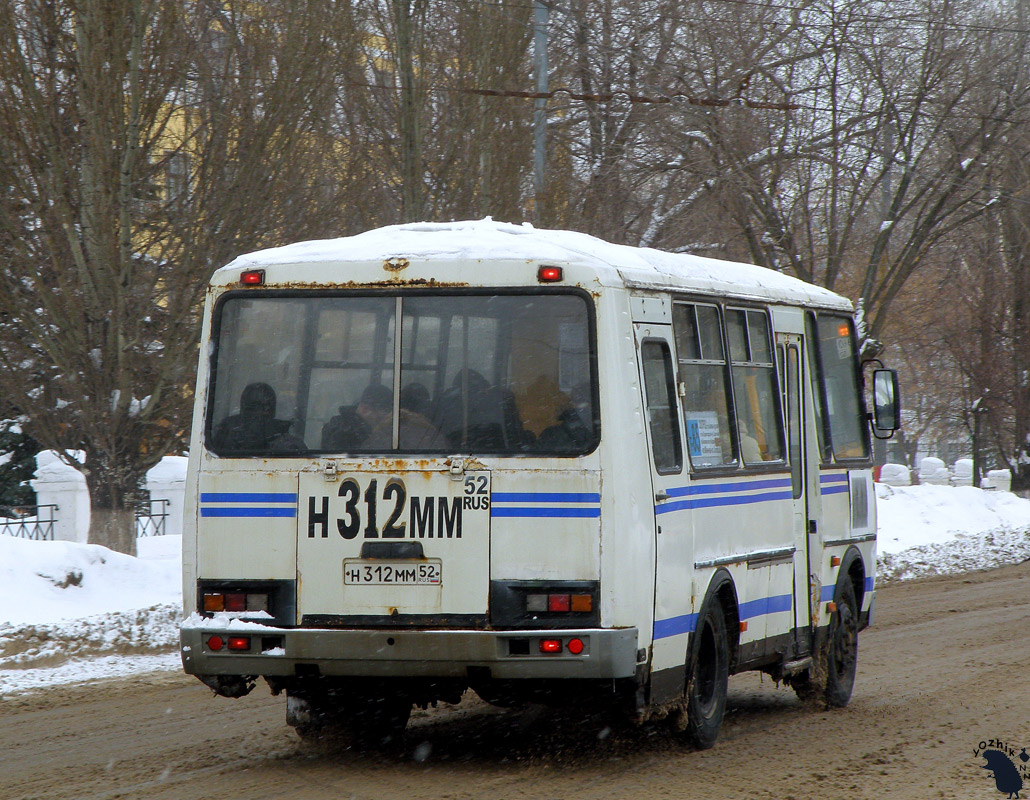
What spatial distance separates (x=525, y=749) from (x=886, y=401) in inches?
160

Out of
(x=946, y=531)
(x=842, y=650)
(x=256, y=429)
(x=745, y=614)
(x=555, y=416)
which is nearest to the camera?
(x=555, y=416)

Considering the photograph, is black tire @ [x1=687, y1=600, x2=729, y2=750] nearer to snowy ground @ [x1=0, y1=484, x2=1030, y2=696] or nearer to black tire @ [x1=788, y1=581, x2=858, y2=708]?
black tire @ [x1=788, y1=581, x2=858, y2=708]

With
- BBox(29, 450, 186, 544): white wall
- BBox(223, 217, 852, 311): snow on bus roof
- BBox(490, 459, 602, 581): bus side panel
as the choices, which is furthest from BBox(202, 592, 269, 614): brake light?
BBox(29, 450, 186, 544): white wall

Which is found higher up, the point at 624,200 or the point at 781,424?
the point at 624,200

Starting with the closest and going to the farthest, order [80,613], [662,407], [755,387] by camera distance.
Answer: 1. [662,407]
2. [755,387]
3. [80,613]

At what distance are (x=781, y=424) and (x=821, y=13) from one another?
14.7 metres

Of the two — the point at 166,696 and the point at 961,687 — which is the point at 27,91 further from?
the point at 961,687

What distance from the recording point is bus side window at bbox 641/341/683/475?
734 centimetres

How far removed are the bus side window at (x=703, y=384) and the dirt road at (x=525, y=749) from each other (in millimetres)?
1618

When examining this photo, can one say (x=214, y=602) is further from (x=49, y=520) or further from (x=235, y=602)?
(x=49, y=520)

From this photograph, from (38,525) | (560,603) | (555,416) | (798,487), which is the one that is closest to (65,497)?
(38,525)

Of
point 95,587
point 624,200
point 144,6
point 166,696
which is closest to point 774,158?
point 624,200

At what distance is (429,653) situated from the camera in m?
6.82

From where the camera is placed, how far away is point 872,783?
278 inches
